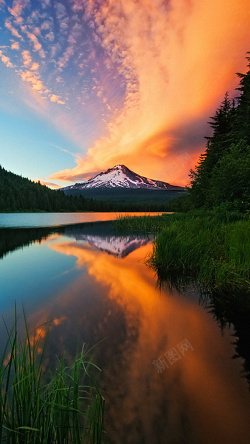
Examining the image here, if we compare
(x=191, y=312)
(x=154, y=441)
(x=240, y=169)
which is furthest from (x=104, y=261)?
(x=240, y=169)

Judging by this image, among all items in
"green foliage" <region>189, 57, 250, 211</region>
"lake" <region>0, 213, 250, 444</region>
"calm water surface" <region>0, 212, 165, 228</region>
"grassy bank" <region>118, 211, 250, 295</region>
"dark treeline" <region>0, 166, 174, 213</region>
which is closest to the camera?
"lake" <region>0, 213, 250, 444</region>

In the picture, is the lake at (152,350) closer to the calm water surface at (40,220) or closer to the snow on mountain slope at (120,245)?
the snow on mountain slope at (120,245)

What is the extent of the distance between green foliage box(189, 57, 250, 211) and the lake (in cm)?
1037

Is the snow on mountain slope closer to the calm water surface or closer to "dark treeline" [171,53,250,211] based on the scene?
"dark treeline" [171,53,250,211]

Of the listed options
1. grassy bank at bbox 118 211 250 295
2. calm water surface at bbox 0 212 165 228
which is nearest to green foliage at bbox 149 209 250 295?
grassy bank at bbox 118 211 250 295

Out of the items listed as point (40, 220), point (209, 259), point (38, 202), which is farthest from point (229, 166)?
point (38, 202)

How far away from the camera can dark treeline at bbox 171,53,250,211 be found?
14.3 meters

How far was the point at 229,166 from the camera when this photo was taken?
14.6m

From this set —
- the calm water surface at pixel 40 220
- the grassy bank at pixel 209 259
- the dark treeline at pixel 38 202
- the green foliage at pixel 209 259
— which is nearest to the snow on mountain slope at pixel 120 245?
the grassy bank at pixel 209 259

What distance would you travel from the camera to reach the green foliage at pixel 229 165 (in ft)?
46.9

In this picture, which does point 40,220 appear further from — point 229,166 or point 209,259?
point 209,259

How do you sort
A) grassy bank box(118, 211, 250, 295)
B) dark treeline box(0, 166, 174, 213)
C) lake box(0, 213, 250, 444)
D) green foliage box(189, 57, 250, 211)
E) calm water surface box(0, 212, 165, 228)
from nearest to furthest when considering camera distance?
lake box(0, 213, 250, 444) < grassy bank box(118, 211, 250, 295) < green foliage box(189, 57, 250, 211) < calm water surface box(0, 212, 165, 228) < dark treeline box(0, 166, 174, 213)

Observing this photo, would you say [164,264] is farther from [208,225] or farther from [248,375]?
[248,375]

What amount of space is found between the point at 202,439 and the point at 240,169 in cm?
1502
